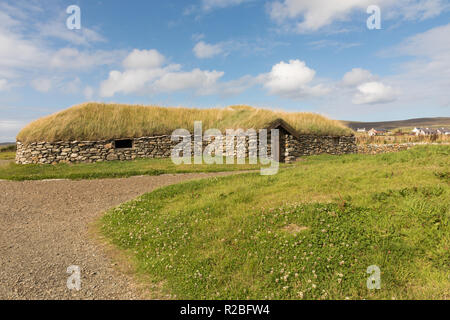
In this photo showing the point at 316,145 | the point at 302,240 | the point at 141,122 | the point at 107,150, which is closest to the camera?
the point at 302,240

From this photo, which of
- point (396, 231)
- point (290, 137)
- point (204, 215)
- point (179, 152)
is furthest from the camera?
point (179, 152)

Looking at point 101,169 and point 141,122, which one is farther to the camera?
point 141,122

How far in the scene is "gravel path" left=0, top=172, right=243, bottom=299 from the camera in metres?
6.70

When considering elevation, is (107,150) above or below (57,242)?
above

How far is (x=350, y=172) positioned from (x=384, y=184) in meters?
2.77

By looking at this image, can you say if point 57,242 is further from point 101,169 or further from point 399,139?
point 399,139

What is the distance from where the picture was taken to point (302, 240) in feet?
25.2

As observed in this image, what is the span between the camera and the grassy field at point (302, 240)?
629 cm

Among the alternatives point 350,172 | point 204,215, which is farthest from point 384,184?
point 204,215

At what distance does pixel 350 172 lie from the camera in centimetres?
1370

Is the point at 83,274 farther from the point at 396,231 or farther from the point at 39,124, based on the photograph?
the point at 39,124

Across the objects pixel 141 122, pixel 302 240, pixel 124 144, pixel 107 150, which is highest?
pixel 141 122

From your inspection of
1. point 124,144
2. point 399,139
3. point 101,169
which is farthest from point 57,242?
point 399,139

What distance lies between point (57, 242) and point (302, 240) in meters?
7.79
